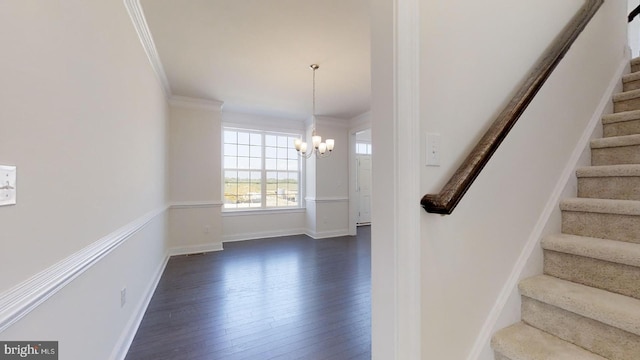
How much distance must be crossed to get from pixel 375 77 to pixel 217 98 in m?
4.09

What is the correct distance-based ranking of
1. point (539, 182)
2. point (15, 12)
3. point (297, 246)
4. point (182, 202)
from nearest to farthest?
point (15, 12), point (539, 182), point (182, 202), point (297, 246)

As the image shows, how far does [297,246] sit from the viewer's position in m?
4.92

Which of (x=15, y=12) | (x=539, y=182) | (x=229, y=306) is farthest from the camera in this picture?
(x=229, y=306)

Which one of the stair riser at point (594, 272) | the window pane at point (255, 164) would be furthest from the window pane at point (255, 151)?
the stair riser at point (594, 272)

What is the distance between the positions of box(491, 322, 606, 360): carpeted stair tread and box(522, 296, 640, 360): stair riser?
0.09 feet

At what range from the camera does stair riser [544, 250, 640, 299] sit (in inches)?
42.6

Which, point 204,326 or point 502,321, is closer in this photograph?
point 502,321

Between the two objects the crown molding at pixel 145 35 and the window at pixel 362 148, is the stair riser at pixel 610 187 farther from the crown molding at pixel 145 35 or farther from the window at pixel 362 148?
the window at pixel 362 148

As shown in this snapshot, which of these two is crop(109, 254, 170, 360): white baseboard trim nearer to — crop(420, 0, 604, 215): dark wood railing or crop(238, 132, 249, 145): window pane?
crop(420, 0, 604, 215): dark wood railing

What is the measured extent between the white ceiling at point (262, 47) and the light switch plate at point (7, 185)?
191 centimetres

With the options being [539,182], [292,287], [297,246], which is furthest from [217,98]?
[539,182]

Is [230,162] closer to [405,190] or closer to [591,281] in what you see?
[405,190]

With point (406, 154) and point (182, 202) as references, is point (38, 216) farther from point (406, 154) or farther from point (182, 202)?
point (182, 202)

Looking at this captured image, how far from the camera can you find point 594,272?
1.18 metres
